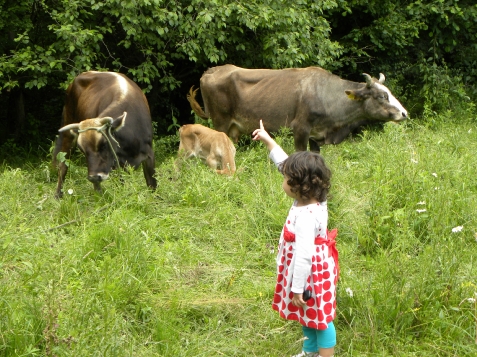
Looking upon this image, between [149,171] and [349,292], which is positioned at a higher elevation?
[349,292]

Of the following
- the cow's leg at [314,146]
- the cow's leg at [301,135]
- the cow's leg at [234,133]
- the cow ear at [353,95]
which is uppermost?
the cow ear at [353,95]

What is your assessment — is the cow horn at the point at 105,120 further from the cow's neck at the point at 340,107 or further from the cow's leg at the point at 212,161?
the cow's neck at the point at 340,107

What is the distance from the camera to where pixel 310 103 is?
9.27 m

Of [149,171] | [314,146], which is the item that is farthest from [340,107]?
[149,171]

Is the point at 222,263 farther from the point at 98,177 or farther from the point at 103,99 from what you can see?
the point at 103,99

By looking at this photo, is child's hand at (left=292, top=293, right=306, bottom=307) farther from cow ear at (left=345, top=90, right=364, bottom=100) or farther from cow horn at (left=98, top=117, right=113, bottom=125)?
cow ear at (left=345, top=90, right=364, bottom=100)

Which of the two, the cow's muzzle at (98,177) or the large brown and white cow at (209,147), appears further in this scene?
the large brown and white cow at (209,147)

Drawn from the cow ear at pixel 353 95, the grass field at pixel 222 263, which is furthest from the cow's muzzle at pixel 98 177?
the cow ear at pixel 353 95

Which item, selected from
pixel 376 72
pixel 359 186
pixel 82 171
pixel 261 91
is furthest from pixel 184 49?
pixel 376 72

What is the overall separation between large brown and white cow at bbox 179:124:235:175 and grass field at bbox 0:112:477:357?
697 millimetres

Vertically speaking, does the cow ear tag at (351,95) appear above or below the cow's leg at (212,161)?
above

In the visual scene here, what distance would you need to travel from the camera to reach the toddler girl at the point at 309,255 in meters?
3.64

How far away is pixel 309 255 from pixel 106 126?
4073 millimetres

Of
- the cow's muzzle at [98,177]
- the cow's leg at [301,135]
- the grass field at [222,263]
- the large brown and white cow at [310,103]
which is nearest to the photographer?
the grass field at [222,263]
